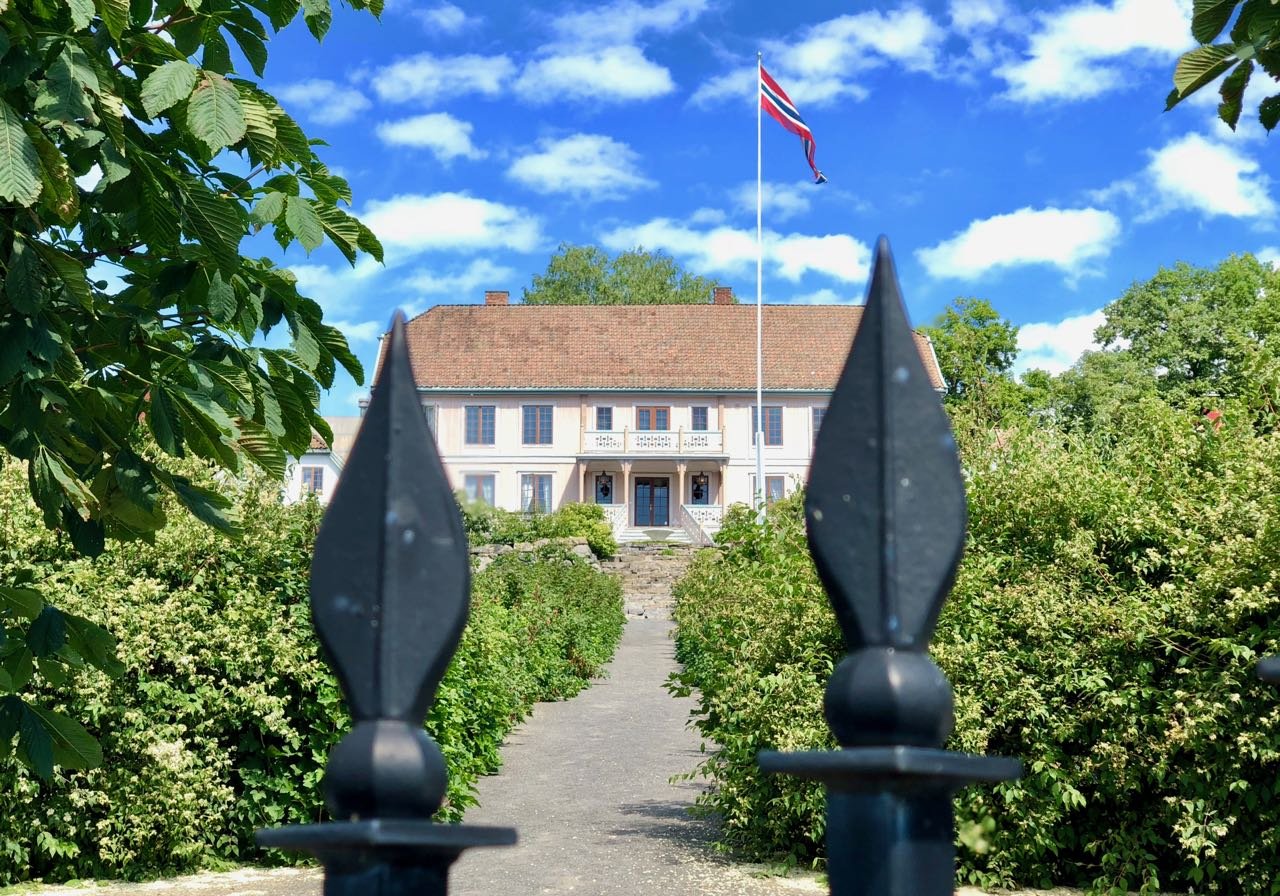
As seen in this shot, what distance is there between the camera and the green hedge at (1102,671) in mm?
7176

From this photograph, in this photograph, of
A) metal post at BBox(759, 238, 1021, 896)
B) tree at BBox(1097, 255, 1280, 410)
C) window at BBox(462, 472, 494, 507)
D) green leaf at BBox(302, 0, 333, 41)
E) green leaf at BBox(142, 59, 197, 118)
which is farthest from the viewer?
tree at BBox(1097, 255, 1280, 410)

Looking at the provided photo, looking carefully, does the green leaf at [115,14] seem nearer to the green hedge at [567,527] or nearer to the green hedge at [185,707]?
the green hedge at [185,707]

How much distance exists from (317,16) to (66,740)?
2.39 metres

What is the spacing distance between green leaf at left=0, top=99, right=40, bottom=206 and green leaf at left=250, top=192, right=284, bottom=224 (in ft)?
2.34

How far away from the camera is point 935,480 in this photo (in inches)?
44.8

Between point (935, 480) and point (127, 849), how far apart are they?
8687 millimetres

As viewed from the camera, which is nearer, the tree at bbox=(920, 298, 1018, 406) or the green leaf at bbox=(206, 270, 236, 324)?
Result: the green leaf at bbox=(206, 270, 236, 324)

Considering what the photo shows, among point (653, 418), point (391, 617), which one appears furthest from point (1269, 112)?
point (653, 418)

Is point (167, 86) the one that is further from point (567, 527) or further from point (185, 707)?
point (567, 527)

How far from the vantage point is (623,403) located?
4938 cm

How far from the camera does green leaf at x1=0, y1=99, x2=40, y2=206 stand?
2752mm

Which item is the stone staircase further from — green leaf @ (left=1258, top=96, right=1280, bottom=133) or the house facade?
green leaf @ (left=1258, top=96, right=1280, bottom=133)

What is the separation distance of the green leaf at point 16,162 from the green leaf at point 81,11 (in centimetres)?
28

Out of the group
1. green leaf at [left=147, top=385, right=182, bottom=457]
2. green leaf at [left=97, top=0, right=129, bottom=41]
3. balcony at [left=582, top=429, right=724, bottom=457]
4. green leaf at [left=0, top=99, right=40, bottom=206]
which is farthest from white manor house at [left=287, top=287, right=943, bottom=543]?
green leaf at [left=0, top=99, right=40, bottom=206]
